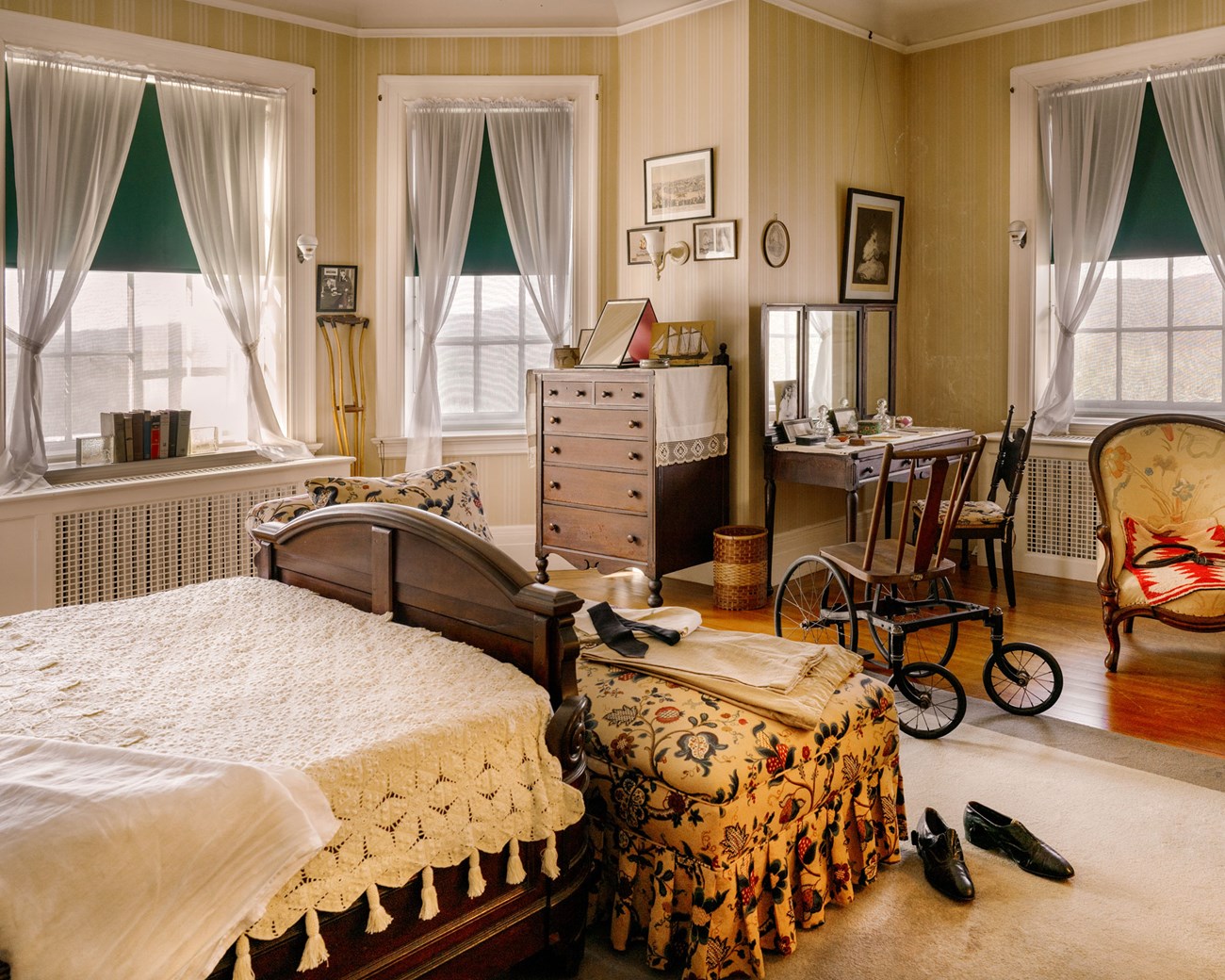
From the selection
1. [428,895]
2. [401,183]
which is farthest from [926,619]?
[401,183]

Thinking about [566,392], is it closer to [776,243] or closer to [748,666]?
[776,243]

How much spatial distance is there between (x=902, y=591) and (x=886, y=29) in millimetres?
3297

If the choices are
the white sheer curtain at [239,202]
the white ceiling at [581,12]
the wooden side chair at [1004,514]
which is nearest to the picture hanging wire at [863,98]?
the white ceiling at [581,12]

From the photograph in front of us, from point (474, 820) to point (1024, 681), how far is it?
2431 millimetres

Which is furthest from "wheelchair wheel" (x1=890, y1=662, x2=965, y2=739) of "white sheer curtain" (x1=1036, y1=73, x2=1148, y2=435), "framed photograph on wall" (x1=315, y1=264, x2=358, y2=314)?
"framed photograph on wall" (x1=315, y1=264, x2=358, y2=314)

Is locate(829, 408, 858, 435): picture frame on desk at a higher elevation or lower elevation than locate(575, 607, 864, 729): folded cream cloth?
higher

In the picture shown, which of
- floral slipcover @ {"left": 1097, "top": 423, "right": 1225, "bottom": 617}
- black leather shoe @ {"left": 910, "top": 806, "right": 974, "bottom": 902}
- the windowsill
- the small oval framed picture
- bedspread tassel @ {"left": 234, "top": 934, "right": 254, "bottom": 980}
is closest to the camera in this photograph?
bedspread tassel @ {"left": 234, "top": 934, "right": 254, "bottom": 980}

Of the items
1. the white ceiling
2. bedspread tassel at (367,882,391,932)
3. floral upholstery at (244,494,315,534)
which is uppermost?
the white ceiling

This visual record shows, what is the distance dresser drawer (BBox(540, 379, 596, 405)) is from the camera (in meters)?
5.21

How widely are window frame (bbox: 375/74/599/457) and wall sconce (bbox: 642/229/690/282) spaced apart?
0.37m

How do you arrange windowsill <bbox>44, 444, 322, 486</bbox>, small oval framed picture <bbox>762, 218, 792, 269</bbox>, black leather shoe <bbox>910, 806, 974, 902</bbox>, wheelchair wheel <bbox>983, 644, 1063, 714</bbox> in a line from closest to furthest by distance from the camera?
black leather shoe <bbox>910, 806, 974, 902</bbox>
wheelchair wheel <bbox>983, 644, 1063, 714</bbox>
windowsill <bbox>44, 444, 322, 486</bbox>
small oval framed picture <bbox>762, 218, 792, 269</bbox>

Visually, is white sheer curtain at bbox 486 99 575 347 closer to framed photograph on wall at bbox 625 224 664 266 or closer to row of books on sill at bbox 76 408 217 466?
framed photograph on wall at bbox 625 224 664 266

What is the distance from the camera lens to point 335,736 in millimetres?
1727

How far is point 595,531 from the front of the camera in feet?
17.4
